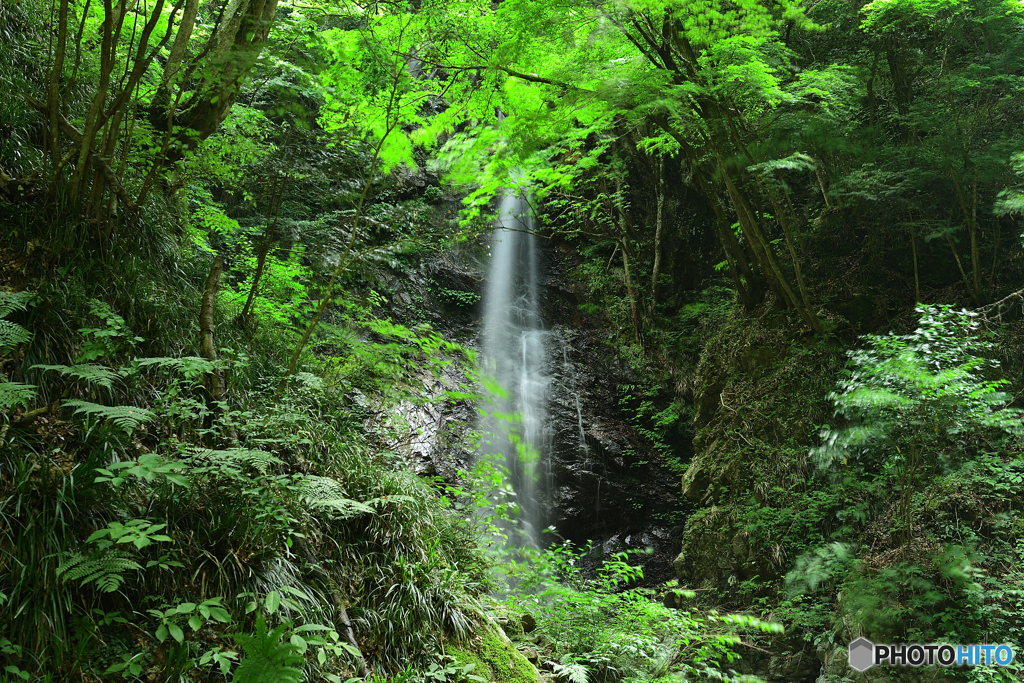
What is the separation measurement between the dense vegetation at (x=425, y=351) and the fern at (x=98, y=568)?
0.07ft

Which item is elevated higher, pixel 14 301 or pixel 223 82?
pixel 223 82

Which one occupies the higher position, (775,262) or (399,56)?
(399,56)

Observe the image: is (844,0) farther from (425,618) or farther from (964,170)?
(425,618)

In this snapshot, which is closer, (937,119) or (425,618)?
(425,618)

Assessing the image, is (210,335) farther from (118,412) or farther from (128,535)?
(128,535)

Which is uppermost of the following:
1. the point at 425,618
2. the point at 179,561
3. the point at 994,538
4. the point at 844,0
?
the point at 844,0

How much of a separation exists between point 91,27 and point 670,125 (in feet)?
21.9

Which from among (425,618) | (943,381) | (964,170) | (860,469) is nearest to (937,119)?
(964,170)

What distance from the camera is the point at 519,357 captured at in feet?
42.0

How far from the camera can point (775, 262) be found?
8328mm

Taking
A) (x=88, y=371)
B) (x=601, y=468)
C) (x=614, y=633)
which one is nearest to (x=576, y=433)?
(x=601, y=468)

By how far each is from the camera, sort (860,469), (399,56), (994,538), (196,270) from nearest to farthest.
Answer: (196,270) → (399,56) → (994,538) → (860,469)

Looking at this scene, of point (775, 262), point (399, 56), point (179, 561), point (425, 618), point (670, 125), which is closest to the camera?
point (179, 561)

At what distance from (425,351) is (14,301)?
8.84ft
